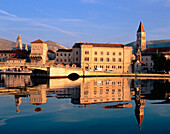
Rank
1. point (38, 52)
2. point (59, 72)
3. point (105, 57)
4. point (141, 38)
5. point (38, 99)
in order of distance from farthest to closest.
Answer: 1. point (141, 38)
2. point (38, 52)
3. point (105, 57)
4. point (59, 72)
5. point (38, 99)

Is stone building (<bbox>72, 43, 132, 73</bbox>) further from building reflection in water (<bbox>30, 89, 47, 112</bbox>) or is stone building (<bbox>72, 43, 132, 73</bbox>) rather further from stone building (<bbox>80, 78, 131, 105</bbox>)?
building reflection in water (<bbox>30, 89, 47, 112</bbox>)

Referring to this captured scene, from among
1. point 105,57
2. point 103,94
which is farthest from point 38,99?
point 105,57

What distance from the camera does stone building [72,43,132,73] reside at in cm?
9125

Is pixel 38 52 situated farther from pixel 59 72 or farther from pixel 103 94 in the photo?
pixel 103 94

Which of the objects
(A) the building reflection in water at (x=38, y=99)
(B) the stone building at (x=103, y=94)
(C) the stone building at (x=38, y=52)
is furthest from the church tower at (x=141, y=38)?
(A) the building reflection in water at (x=38, y=99)

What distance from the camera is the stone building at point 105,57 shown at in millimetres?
91250

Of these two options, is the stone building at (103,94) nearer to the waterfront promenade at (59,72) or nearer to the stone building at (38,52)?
the waterfront promenade at (59,72)

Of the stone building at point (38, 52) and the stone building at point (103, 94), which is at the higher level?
the stone building at point (38, 52)

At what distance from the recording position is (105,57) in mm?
92875

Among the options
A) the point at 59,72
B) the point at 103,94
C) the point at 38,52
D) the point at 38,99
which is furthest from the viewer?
the point at 38,52

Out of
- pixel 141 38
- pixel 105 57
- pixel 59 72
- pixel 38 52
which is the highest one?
pixel 141 38

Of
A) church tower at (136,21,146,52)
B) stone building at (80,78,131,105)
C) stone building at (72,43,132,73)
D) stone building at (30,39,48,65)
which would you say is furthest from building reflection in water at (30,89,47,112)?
church tower at (136,21,146,52)

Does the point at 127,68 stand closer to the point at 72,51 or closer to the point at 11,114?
the point at 72,51

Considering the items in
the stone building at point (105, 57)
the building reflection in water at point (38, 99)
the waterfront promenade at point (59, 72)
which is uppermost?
the stone building at point (105, 57)
